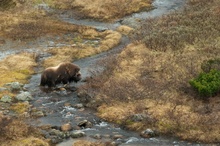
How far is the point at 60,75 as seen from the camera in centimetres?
2855

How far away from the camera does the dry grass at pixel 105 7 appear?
50688 millimetres

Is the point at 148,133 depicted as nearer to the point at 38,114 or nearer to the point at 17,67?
the point at 38,114

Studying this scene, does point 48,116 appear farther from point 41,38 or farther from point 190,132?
point 41,38

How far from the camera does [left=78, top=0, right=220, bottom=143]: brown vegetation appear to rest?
21.6m

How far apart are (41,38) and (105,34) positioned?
7127mm

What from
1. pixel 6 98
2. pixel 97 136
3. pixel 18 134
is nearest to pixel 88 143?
pixel 97 136

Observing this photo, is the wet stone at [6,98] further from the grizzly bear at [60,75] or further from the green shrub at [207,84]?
the green shrub at [207,84]

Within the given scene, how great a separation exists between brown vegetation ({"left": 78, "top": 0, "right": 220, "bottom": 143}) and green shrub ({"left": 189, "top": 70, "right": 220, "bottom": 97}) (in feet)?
1.49

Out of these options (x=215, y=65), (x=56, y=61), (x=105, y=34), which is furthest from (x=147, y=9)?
(x=215, y=65)

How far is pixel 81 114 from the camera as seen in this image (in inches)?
935

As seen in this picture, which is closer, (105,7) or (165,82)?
(165,82)

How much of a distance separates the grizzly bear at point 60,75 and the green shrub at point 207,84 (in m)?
8.83

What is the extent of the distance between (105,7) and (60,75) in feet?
82.6

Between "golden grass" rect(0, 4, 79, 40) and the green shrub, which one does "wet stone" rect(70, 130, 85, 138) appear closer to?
the green shrub
